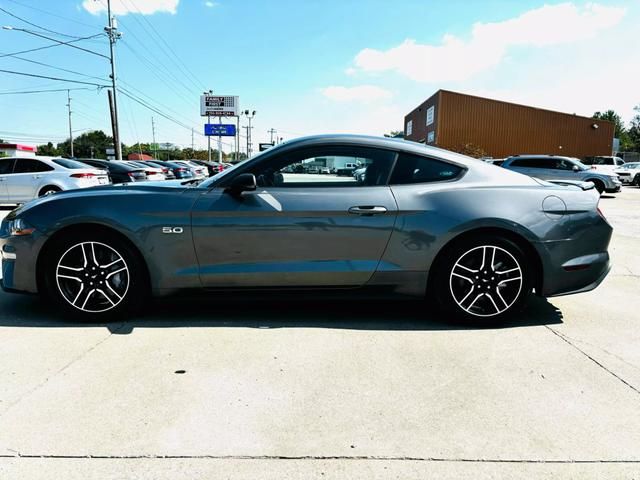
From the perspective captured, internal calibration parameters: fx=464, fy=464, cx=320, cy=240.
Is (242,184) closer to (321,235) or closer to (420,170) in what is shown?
(321,235)

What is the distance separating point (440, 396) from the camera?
8.43 feet

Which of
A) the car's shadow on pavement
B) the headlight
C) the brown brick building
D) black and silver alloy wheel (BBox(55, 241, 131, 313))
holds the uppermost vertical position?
the brown brick building

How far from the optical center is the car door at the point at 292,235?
3.41 metres

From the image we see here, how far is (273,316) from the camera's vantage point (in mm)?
3768

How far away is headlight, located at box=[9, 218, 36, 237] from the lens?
3498mm

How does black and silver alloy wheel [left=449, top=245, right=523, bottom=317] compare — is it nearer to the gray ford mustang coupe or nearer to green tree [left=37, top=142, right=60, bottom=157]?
the gray ford mustang coupe

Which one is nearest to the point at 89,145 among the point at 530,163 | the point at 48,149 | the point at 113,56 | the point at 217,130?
the point at 48,149

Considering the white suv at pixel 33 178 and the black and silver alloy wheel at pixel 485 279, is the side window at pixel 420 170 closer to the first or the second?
the black and silver alloy wheel at pixel 485 279

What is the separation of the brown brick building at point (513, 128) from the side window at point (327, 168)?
4312 centimetres

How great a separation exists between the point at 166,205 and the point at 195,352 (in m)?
1.11

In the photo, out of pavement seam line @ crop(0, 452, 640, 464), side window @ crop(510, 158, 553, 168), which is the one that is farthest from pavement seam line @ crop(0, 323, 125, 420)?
side window @ crop(510, 158, 553, 168)

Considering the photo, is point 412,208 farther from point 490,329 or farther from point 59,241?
point 59,241

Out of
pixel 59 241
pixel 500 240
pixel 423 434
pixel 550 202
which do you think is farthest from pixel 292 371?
pixel 550 202

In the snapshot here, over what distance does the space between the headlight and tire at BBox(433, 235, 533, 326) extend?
309 centimetres
